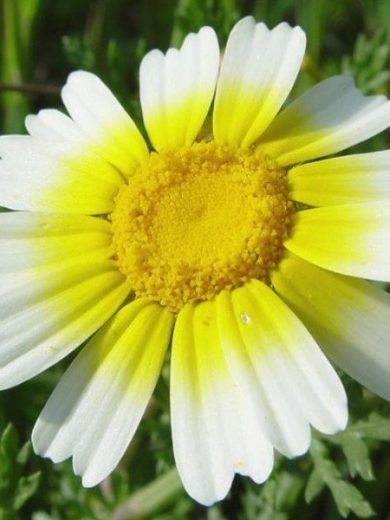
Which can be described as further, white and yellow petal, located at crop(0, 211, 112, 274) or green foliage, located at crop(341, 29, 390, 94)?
green foliage, located at crop(341, 29, 390, 94)

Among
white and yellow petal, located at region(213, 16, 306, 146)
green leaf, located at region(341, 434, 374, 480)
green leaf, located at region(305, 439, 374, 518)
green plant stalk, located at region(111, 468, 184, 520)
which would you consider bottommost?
green plant stalk, located at region(111, 468, 184, 520)

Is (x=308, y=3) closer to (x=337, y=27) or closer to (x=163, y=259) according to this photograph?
(x=337, y=27)

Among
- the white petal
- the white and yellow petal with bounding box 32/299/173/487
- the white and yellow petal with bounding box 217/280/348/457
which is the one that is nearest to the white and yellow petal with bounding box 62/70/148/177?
the white petal

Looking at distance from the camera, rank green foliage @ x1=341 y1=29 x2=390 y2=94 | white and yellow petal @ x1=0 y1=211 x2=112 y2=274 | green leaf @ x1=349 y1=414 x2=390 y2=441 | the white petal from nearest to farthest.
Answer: the white petal, white and yellow petal @ x1=0 y1=211 x2=112 y2=274, green leaf @ x1=349 y1=414 x2=390 y2=441, green foliage @ x1=341 y1=29 x2=390 y2=94

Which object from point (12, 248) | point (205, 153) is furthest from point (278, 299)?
point (12, 248)

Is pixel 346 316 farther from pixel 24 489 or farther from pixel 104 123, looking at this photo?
pixel 24 489

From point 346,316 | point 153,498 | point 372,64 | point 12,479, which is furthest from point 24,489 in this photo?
point 372,64

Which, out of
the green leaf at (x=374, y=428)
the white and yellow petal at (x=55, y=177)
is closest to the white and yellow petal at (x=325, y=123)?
the white and yellow petal at (x=55, y=177)

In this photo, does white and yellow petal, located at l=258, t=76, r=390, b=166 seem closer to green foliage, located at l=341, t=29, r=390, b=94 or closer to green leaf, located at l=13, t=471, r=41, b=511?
green foliage, located at l=341, t=29, r=390, b=94
